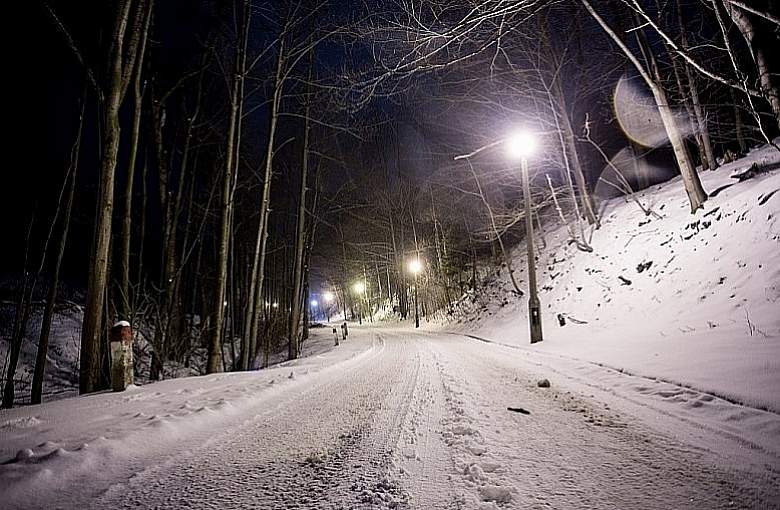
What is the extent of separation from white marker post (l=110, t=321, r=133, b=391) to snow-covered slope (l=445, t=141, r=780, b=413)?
6.80 meters

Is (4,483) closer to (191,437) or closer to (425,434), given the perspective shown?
(191,437)

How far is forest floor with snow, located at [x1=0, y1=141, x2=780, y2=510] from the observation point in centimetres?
189

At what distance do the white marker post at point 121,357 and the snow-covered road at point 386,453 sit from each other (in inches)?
19.5

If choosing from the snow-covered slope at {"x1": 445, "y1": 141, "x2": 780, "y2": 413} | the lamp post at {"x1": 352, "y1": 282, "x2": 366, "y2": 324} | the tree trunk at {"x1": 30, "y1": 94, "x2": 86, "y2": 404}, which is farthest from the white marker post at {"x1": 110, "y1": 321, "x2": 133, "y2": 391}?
the lamp post at {"x1": 352, "y1": 282, "x2": 366, "y2": 324}

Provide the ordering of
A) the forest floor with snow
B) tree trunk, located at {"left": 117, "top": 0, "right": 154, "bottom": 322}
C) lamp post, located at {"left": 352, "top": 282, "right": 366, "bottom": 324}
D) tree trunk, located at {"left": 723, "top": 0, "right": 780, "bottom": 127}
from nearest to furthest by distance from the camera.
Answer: the forest floor with snow < tree trunk, located at {"left": 723, "top": 0, "right": 780, "bottom": 127} < tree trunk, located at {"left": 117, "top": 0, "right": 154, "bottom": 322} < lamp post, located at {"left": 352, "top": 282, "right": 366, "bottom": 324}

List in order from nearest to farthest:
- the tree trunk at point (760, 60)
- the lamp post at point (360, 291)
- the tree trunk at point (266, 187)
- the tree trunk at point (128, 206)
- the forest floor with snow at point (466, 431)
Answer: the forest floor with snow at point (466, 431), the tree trunk at point (760, 60), the tree trunk at point (128, 206), the tree trunk at point (266, 187), the lamp post at point (360, 291)

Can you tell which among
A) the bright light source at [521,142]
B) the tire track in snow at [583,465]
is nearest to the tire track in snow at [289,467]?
the tire track in snow at [583,465]

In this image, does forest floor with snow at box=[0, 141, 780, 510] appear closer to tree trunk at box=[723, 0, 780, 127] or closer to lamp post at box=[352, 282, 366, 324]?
tree trunk at box=[723, 0, 780, 127]

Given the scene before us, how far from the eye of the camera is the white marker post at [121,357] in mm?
4824

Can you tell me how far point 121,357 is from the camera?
488 cm

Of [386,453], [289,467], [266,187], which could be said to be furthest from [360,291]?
[289,467]

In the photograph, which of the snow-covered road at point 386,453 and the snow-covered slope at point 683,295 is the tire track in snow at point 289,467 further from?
the snow-covered slope at point 683,295

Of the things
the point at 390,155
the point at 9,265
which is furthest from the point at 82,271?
the point at 390,155

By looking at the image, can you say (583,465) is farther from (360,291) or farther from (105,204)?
(360,291)
